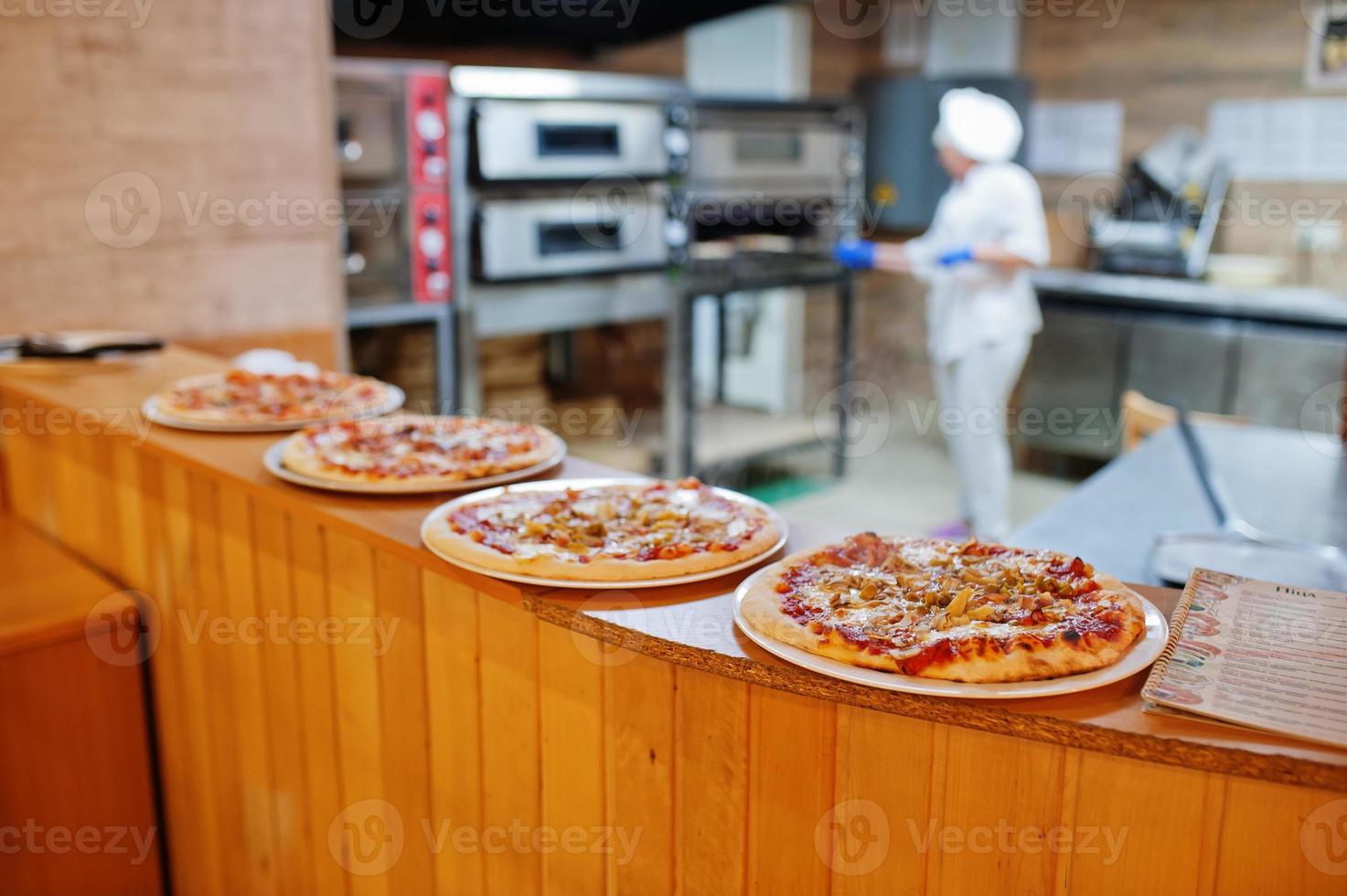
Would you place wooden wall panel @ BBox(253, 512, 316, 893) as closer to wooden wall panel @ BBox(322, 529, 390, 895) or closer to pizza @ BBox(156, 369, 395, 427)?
wooden wall panel @ BBox(322, 529, 390, 895)

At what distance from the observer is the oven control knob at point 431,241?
3.92m

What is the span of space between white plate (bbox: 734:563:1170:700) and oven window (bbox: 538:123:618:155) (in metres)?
3.28

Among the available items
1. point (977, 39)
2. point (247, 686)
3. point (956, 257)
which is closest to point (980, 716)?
point (247, 686)

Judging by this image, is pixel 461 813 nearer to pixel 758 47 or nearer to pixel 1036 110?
pixel 758 47

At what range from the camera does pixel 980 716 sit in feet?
3.59

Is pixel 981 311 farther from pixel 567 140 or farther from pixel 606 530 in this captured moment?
pixel 606 530

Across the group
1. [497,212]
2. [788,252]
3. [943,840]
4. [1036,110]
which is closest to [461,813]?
[943,840]

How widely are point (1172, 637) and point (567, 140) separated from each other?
346cm

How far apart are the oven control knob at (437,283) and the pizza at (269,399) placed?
144 cm

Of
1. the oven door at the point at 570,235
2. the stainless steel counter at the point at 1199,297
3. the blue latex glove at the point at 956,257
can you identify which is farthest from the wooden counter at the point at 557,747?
the stainless steel counter at the point at 1199,297

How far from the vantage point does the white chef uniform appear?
4.54m

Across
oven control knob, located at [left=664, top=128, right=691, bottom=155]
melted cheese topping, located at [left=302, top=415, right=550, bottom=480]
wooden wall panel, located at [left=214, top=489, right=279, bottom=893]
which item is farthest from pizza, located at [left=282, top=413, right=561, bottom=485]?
oven control knob, located at [left=664, top=128, right=691, bottom=155]

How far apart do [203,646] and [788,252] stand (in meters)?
3.42

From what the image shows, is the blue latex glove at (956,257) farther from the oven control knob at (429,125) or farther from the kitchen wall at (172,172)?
the kitchen wall at (172,172)
